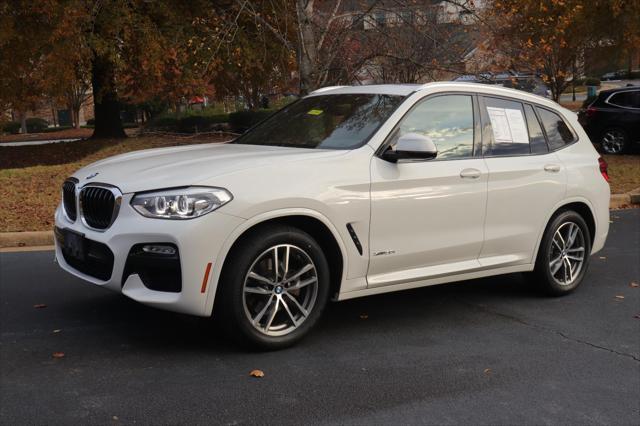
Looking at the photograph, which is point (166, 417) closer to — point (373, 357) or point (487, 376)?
point (373, 357)

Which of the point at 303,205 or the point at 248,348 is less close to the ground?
the point at 303,205

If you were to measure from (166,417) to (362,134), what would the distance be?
2.40m

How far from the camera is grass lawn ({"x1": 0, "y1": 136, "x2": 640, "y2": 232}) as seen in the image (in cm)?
997

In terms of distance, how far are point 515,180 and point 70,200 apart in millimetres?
3292

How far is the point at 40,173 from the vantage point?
14000 mm

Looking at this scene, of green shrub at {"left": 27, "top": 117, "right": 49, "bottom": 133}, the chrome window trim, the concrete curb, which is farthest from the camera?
green shrub at {"left": 27, "top": 117, "right": 49, "bottom": 133}

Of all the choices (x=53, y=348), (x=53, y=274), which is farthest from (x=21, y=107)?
(x=53, y=348)

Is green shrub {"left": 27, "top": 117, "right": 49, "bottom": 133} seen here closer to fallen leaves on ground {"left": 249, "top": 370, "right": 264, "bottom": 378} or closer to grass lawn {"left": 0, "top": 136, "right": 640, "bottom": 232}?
grass lawn {"left": 0, "top": 136, "right": 640, "bottom": 232}

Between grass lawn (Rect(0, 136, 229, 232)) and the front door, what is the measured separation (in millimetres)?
5502

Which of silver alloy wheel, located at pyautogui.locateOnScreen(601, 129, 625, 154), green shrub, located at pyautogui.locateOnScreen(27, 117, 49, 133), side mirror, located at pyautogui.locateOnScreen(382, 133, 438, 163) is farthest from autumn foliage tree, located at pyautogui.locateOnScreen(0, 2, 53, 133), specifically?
green shrub, located at pyautogui.locateOnScreen(27, 117, 49, 133)

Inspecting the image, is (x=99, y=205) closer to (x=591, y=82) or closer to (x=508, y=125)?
(x=508, y=125)

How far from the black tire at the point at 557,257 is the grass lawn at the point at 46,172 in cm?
583

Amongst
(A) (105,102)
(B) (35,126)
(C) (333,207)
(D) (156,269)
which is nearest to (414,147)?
(C) (333,207)

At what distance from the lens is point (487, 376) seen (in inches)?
184
